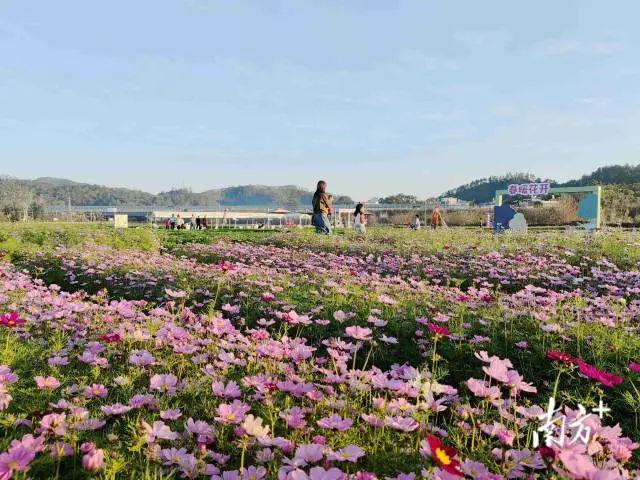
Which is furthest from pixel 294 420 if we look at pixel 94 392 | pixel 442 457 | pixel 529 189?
pixel 529 189

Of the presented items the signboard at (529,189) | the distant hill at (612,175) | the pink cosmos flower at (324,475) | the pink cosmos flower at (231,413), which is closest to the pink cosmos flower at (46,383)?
the pink cosmos flower at (231,413)

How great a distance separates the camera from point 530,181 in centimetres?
6788

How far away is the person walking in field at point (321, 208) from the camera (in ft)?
37.6

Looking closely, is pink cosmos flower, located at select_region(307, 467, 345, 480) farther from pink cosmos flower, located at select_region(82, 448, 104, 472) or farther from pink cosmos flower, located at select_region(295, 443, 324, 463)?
pink cosmos flower, located at select_region(82, 448, 104, 472)

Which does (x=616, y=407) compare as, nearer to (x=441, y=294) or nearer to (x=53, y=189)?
(x=441, y=294)

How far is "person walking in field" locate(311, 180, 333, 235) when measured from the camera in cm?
1146

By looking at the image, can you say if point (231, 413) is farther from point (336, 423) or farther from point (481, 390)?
point (481, 390)

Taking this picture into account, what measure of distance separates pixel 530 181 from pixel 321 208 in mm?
63458

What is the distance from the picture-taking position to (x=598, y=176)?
281 ft

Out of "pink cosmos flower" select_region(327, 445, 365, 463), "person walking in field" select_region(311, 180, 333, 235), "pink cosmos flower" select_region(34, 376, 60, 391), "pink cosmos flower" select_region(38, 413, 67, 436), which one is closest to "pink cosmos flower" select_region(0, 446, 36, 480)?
"pink cosmos flower" select_region(38, 413, 67, 436)

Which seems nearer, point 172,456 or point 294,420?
point 172,456

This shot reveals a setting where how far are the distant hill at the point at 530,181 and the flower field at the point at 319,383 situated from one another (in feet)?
187

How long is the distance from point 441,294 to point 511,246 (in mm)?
4158

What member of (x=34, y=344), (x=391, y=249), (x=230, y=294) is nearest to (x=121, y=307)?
(x=34, y=344)
